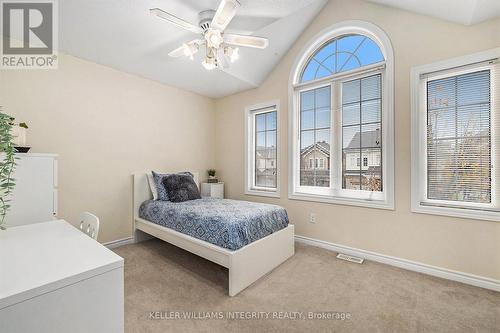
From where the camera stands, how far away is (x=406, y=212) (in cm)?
244

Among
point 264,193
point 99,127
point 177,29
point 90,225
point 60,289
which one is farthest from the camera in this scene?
point 264,193

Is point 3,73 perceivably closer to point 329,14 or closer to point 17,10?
point 17,10

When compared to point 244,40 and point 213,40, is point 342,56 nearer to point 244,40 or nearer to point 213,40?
point 244,40

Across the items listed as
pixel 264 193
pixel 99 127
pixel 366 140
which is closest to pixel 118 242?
pixel 99 127

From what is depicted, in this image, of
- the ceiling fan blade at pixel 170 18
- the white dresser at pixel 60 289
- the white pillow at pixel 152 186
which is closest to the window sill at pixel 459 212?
the white dresser at pixel 60 289

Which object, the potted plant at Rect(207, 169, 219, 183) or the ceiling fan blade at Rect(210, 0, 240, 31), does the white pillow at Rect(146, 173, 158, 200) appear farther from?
the ceiling fan blade at Rect(210, 0, 240, 31)

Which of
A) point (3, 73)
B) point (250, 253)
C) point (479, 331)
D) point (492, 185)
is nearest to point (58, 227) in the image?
point (250, 253)

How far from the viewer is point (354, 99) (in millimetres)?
2883

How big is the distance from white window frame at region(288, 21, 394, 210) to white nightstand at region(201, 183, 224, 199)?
136 centimetres

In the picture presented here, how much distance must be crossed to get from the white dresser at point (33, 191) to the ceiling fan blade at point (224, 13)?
1.88m

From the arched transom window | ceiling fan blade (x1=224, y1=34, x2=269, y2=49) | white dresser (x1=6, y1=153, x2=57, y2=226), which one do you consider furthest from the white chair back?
the arched transom window

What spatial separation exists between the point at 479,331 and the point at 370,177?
160cm

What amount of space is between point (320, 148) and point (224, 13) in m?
2.09

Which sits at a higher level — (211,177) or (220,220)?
(211,177)
